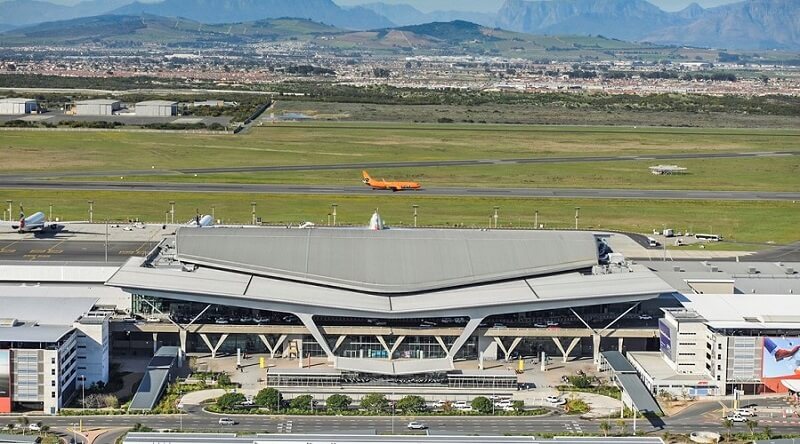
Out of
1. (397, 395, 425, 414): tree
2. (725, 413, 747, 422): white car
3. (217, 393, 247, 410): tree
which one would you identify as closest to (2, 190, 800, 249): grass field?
(725, 413, 747, 422): white car

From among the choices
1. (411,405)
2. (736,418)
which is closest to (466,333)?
(411,405)

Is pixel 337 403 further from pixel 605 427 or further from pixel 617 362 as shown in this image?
pixel 617 362

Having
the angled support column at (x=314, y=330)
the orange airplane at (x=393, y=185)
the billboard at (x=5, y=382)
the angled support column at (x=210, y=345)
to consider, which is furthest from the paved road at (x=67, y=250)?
the orange airplane at (x=393, y=185)

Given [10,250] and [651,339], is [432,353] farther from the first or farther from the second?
[10,250]

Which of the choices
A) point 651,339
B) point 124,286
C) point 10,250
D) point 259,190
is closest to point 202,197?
point 259,190

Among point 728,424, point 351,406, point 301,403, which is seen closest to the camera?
point 728,424

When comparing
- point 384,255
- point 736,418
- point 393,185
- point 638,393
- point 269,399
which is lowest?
point 736,418
